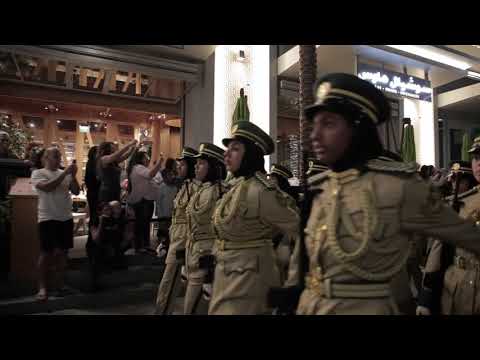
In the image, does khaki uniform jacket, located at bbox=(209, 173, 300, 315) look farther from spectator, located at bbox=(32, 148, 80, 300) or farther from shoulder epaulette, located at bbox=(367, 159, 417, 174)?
spectator, located at bbox=(32, 148, 80, 300)

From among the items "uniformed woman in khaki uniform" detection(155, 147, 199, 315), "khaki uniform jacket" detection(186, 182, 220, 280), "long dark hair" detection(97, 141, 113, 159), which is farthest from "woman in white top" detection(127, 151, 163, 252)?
"khaki uniform jacket" detection(186, 182, 220, 280)

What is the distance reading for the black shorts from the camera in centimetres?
568

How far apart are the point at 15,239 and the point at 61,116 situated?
19.1 ft

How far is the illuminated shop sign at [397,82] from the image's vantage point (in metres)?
11.7

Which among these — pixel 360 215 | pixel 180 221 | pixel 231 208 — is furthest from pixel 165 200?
pixel 360 215

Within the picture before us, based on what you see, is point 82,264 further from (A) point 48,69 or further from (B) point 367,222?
(B) point 367,222

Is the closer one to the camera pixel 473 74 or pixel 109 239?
pixel 109 239

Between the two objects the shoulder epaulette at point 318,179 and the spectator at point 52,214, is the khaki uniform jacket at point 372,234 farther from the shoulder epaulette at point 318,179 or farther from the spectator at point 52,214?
the spectator at point 52,214

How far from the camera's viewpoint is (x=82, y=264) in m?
7.16

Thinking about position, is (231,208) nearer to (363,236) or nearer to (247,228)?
(247,228)

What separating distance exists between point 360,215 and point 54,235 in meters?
5.13

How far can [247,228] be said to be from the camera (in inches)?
125

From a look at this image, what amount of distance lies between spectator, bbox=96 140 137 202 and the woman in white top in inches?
25.1

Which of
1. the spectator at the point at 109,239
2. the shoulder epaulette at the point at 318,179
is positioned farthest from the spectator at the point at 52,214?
the shoulder epaulette at the point at 318,179
